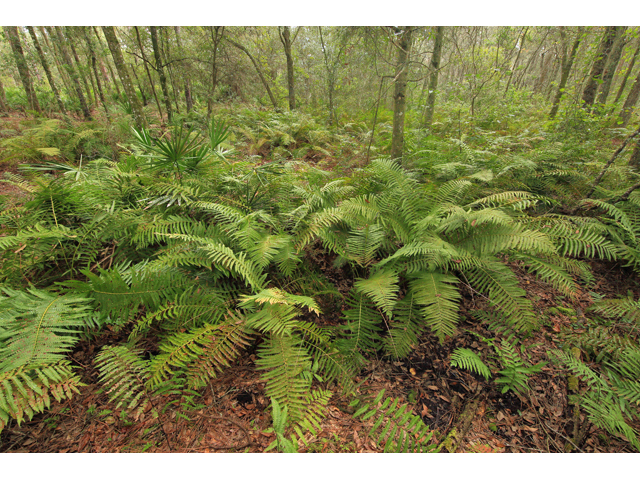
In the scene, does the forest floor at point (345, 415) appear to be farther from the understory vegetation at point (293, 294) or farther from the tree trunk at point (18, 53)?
the tree trunk at point (18, 53)

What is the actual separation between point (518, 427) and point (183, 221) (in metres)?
2.93

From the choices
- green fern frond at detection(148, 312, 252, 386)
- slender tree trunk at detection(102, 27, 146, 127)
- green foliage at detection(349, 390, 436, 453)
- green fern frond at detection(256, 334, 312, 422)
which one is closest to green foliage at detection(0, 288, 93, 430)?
green fern frond at detection(148, 312, 252, 386)

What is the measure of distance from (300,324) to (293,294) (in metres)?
0.28

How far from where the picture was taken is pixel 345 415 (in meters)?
1.65

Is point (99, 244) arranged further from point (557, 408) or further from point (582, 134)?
point (582, 134)

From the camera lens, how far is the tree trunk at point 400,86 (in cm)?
344

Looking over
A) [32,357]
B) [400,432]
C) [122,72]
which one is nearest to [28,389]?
[32,357]

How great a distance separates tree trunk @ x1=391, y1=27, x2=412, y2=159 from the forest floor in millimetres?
3084

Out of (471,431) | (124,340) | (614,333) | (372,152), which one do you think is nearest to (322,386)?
(471,431)

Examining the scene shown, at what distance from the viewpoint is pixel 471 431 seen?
1653mm

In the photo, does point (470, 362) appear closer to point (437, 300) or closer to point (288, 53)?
point (437, 300)

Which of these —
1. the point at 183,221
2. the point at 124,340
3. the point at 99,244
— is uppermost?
the point at 183,221

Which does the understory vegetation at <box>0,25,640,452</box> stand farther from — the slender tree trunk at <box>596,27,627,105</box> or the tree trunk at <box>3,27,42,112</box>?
the tree trunk at <box>3,27,42,112</box>

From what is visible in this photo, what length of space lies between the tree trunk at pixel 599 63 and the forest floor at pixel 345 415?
15.6 ft
